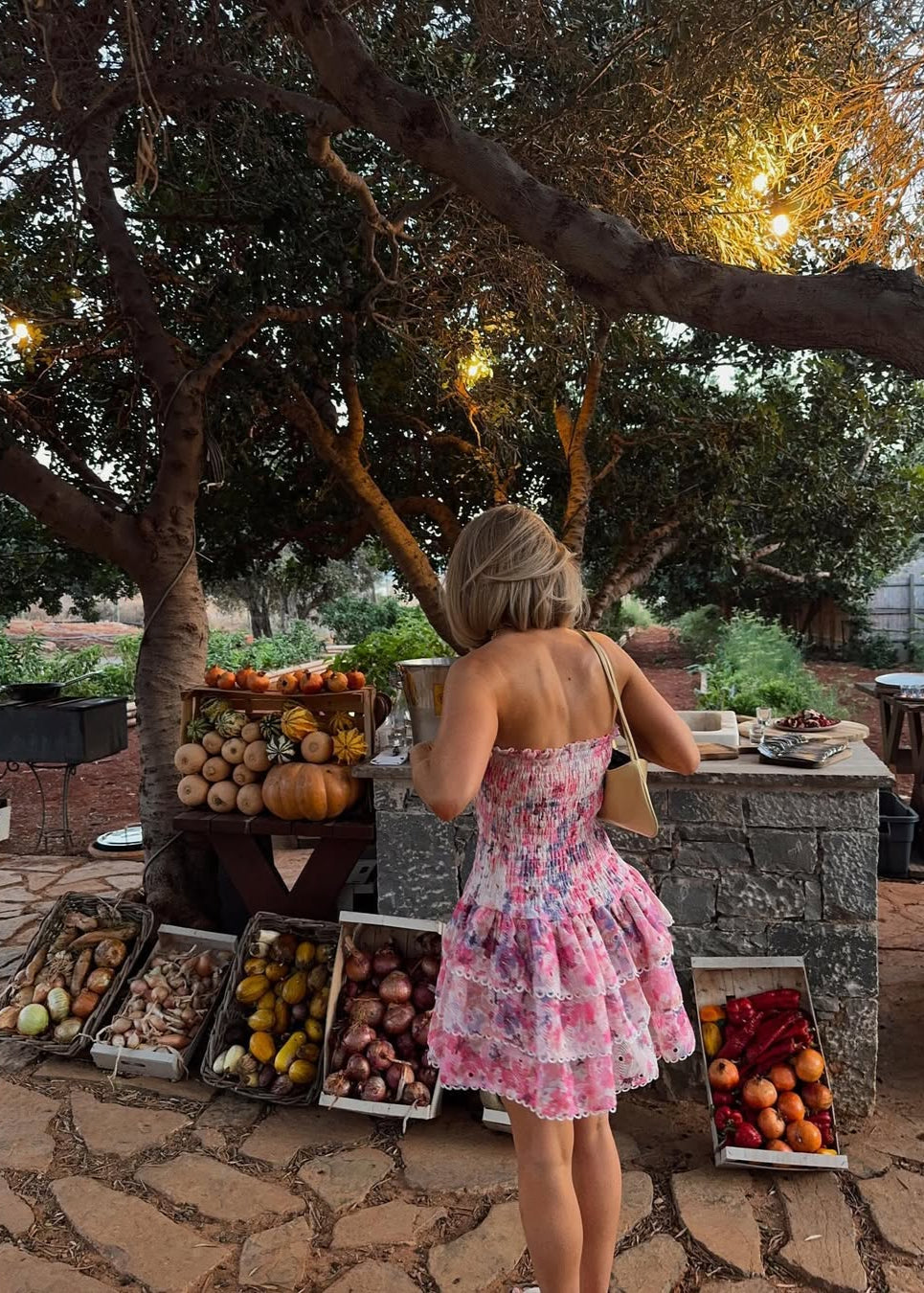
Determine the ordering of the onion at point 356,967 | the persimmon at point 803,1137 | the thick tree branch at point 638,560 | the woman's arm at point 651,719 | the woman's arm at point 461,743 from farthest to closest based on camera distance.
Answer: the thick tree branch at point 638,560, the onion at point 356,967, the persimmon at point 803,1137, the woman's arm at point 651,719, the woman's arm at point 461,743

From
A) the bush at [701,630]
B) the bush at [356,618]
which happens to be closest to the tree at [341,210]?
the bush at [701,630]

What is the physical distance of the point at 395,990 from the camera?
291cm

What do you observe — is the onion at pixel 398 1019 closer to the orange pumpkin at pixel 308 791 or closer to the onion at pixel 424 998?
the onion at pixel 424 998

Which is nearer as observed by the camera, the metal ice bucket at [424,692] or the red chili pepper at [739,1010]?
the red chili pepper at [739,1010]

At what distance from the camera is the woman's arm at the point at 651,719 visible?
1.88 m

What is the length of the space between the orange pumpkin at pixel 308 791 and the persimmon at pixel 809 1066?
5.59 feet

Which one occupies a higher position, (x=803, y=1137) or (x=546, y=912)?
(x=546, y=912)

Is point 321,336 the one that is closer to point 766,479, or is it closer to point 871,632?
point 766,479

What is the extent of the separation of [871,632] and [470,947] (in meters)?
12.4

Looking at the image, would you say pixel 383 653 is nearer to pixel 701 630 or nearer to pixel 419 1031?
Result: pixel 419 1031

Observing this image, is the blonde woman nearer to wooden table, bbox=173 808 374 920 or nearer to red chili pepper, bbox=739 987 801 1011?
red chili pepper, bbox=739 987 801 1011

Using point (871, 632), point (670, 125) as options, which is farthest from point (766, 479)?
point (871, 632)

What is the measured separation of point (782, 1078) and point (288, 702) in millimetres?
2119

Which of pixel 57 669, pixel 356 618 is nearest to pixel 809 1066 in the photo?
pixel 57 669
